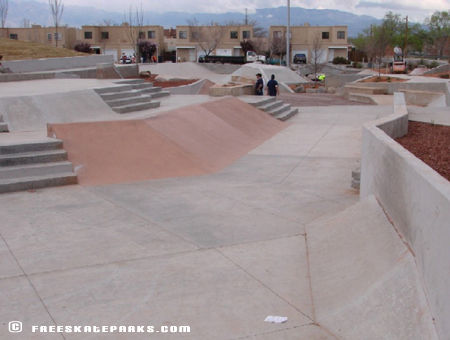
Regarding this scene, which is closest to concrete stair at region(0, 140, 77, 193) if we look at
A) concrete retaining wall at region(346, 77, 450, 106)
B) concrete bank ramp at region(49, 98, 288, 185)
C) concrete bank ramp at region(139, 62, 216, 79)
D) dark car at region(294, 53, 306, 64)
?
concrete bank ramp at region(49, 98, 288, 185)

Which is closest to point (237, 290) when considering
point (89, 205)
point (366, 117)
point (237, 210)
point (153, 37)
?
point (237, 210)

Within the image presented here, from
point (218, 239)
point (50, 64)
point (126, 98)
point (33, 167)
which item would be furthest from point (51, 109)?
point (50, 64)

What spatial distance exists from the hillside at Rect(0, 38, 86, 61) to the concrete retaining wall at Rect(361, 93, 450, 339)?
25.9 metres

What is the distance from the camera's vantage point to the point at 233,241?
7.07 m

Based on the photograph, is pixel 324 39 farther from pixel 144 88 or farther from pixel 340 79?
pixel 144 88

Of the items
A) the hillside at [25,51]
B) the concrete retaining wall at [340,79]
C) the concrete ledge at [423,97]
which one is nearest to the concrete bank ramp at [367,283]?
the concrete ledge at [423,97]

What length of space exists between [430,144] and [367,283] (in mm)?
4278

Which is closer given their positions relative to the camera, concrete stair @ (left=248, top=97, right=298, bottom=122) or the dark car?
concrete stair @ (left=248, top=97, right=298, bottom=122)

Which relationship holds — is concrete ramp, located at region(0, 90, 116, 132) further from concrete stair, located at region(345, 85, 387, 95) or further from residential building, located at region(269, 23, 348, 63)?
residential building, located at region(269, 23, 348, 63)

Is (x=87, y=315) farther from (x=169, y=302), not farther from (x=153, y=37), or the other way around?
(x=153, y=37)

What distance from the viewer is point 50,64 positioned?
2900 centimetres

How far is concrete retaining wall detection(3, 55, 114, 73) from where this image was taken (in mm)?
26562

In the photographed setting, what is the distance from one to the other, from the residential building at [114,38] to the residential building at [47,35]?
6.51 meters

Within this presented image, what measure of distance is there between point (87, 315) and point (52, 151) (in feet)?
20.3
